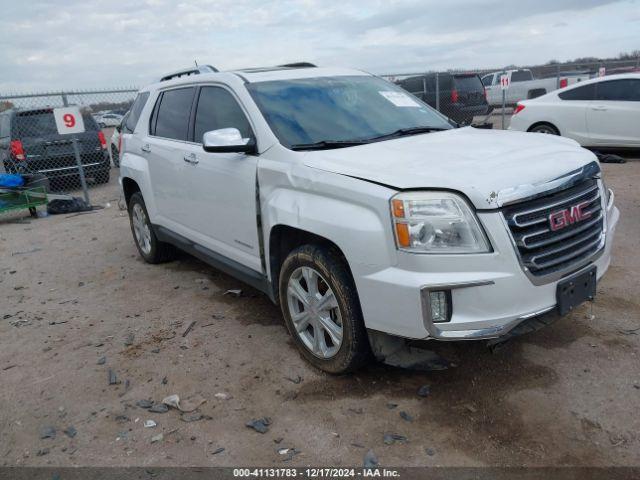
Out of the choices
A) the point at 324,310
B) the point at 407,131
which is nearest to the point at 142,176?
the point at 407,131

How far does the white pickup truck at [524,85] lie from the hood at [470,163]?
1822 cm

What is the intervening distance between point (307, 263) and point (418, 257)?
31.7 inches

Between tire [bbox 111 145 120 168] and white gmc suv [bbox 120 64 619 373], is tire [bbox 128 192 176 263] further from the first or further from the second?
tire [bbox 111 145 120 168]

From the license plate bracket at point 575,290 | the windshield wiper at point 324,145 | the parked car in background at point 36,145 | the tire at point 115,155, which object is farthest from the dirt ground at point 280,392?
the tire at point 115,155

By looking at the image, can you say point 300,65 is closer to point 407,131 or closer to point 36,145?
point 407,131

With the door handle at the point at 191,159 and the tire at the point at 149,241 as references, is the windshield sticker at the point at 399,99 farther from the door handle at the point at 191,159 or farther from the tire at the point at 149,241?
the tire at the point at 149,241

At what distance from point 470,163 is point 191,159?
243cm

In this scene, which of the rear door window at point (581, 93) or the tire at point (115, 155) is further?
the tire at point (115, 155)

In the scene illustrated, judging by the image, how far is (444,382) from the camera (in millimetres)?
3344

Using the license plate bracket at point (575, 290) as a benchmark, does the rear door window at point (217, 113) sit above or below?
above

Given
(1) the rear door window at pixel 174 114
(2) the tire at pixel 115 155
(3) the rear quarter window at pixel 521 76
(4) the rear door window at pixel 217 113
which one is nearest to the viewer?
(4) the rear door window at pixel 217 113

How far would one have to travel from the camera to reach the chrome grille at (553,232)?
9.00 feet

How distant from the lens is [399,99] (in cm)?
439

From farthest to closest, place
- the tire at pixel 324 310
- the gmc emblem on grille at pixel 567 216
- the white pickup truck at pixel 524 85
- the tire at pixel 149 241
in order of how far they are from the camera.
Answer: the white pickup truck at pixel 524 85, the tire at pixel 149 241, the tire at pixel 324 310, the gmc emblem on grille at pixel 567 216
